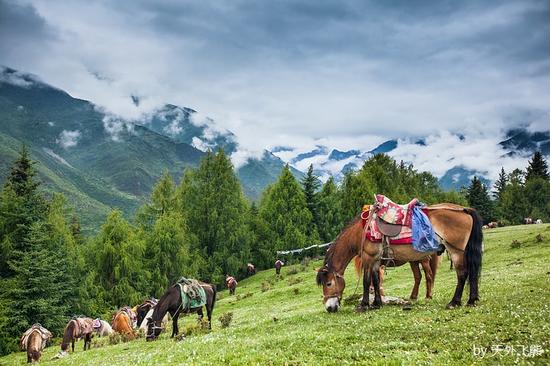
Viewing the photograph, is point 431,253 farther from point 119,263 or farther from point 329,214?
point 329,214

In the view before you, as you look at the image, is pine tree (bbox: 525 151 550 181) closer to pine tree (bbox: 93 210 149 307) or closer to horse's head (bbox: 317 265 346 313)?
pine tree (bbox: 93 210 149 307)

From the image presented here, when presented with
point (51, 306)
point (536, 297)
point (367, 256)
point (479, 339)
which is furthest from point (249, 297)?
point (479, 339)

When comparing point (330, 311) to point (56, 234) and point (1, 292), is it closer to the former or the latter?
point (1, 292)

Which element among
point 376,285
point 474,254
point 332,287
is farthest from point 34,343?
point 474,254

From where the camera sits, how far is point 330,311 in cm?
1652

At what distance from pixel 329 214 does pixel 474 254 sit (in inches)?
2506

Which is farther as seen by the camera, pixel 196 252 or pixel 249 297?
pixel 196 252

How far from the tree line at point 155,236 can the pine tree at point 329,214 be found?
0.21 metres

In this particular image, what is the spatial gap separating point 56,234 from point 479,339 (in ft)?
151

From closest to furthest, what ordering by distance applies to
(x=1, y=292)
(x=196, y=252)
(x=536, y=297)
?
(x=536, y=297) → (x=1, y=292) → (x=196, y=252)

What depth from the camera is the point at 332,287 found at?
16.6m

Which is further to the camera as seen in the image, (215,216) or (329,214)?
(329,214)

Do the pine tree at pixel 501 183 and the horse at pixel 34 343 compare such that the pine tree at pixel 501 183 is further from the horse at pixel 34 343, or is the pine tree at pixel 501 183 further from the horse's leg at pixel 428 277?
the horse at pixel 34 343

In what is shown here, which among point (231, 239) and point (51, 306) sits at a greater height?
point (231, 239)
